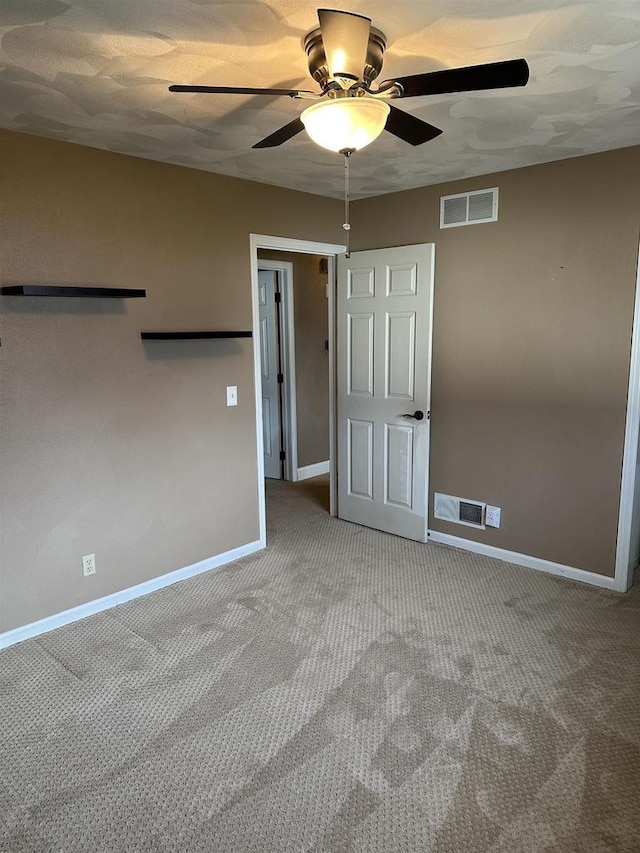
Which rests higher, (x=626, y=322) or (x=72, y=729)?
(x=626, y=322)

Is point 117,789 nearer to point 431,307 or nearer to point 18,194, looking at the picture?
point 18,194

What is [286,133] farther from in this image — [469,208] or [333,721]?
[333,721]

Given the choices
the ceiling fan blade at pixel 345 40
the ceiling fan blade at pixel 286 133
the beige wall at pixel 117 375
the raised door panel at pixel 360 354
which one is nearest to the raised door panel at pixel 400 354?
the raised door panel at pixel 360 354

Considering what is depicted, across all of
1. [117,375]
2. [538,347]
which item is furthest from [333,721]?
[538,347]

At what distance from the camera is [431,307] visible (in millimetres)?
3795

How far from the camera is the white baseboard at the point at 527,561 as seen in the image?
3.33 meters

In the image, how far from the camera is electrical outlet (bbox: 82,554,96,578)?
3.06 meters

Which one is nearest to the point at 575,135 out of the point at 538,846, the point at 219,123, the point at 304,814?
the point at 219,123

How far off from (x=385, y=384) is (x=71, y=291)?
222 cm

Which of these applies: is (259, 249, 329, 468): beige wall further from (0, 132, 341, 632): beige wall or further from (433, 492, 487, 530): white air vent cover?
(433, 492, 487, 530): white air vent cover

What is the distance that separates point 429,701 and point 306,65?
2.53 metres

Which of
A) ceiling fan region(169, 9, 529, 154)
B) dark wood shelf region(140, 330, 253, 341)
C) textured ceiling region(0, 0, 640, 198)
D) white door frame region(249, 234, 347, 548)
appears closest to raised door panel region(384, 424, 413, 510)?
white door frame region(249, 234, 347, 548)

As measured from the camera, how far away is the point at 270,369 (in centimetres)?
555

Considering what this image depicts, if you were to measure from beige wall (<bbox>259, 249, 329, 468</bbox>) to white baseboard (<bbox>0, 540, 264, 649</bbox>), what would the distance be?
6.40 feet
